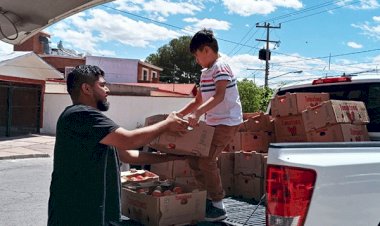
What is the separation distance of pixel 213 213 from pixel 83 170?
1050 millimetres

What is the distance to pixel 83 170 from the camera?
273cm

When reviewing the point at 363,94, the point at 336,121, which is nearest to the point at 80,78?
the point at 336,121

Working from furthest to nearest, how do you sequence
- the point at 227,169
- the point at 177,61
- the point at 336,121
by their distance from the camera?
the point at 177,61 → the point at 227,169 → the point at 336,121

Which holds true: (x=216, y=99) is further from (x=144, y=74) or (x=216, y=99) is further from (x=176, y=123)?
(x=144, y=74)

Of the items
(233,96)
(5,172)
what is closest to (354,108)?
(233,96)

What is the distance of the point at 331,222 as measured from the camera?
2.26m

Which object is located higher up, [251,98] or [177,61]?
[177,61]

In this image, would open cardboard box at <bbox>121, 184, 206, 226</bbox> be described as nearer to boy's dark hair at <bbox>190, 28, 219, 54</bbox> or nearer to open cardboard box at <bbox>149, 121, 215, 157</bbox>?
open cardboard box at <bbox>149, 121, 215, 157</bbox>

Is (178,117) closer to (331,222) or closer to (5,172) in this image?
(331,222)

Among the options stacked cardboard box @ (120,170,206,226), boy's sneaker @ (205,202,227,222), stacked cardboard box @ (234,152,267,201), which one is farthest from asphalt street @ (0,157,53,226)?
boy's sneaker @ (205,202,227,222)

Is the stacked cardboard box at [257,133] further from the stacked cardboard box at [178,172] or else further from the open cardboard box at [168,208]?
the open cardboard box at [168,208]

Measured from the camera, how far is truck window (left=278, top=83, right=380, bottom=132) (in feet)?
14.3

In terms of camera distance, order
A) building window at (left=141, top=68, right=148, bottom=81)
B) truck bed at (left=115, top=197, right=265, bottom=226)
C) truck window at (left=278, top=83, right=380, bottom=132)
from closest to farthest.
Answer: truck bed at (left=115, top=197, right=265, bottom=226) → truck window at (left=278, top=83, right=380, bottom=132) → building window at (left=141, top=68, right=148, bottom=81)

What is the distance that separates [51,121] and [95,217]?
2210 centimetres
